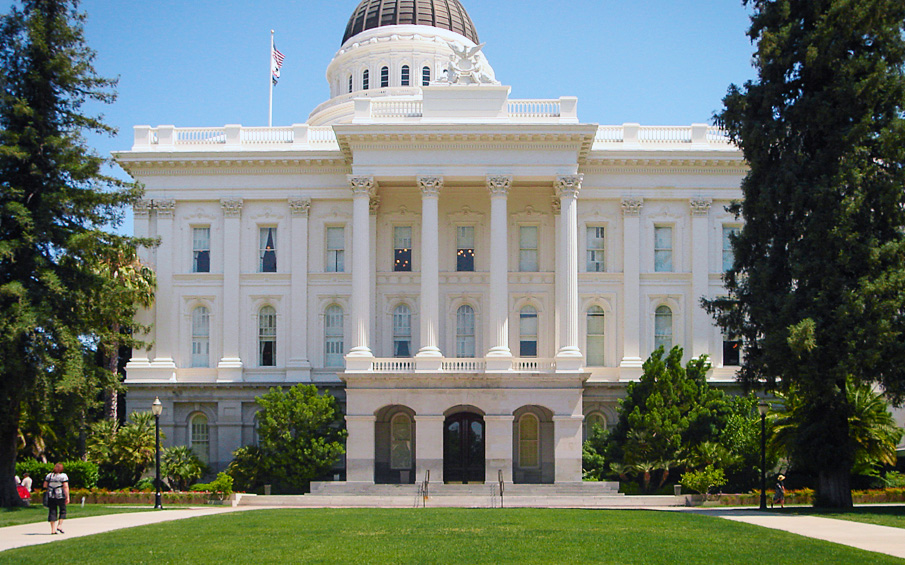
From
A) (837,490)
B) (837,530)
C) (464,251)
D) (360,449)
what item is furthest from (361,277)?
(837,530)

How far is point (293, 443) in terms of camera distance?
1682 inches

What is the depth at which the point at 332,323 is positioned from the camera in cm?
4891

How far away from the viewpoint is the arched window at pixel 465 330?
48750 millimetres

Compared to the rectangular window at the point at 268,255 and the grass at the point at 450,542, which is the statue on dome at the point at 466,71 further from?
the grass at the point at 450,542

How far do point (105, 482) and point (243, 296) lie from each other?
1042cm

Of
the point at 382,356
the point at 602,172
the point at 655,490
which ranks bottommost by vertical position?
the point at 655,490

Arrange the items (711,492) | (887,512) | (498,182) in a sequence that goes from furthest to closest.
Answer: (498,182) < (711,492) < (887,512)

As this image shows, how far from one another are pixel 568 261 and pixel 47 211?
21001mm

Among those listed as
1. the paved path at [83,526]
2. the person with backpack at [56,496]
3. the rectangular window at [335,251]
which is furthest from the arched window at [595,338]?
the person with backpack at [56,496]

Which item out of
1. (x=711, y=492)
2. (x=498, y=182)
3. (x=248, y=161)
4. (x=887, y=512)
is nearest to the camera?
(x=887, y=512)

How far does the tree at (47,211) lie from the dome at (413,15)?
29.6m

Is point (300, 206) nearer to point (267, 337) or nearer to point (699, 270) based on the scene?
point (267, 337)

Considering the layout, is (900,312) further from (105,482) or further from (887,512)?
(105,482)

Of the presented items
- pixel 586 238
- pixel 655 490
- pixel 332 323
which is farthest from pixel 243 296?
pixel 655 490
